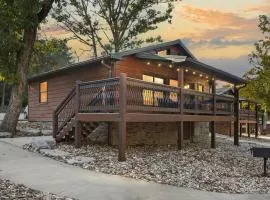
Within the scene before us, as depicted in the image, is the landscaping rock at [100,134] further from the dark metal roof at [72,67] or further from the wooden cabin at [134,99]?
the dark metal roof at [72,67]

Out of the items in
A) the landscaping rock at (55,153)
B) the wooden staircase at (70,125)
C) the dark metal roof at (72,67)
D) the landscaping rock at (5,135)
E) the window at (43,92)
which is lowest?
the landscaping rock at (55,153)

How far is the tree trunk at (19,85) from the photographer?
75.6 feet

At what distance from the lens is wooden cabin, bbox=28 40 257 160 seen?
53.8ft

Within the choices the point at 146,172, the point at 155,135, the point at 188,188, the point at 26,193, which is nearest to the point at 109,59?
the point at 155,135

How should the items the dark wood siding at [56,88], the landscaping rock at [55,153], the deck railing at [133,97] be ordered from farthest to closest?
1. the dark wood siding at [56,88]
2. the deck railing at [133,97]
3. the landscaping rock at [55,153]

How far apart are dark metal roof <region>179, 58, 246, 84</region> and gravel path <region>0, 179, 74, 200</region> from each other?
11549 mm

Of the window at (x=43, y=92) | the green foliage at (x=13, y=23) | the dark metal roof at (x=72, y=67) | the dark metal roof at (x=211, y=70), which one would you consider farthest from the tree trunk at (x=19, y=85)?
the dark metal roof at (x=211, y=70)

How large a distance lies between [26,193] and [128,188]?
8.69 ft

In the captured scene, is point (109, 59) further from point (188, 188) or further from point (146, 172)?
point (188, 188)

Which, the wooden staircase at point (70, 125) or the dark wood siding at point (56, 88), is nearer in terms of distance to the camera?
the wooden staircase at point (70, 125)

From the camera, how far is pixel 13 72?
23.8 metres

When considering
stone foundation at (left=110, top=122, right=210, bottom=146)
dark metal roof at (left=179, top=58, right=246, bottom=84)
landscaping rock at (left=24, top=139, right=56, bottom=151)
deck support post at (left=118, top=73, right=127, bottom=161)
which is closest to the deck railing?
deck support post at (left=118, top=73, right=127, bottom=161)

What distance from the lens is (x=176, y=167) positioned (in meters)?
15.5

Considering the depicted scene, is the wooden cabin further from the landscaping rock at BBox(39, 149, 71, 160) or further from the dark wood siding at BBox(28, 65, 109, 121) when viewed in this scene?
the landscaping rock at BBox(39, 149, 71, 160)
